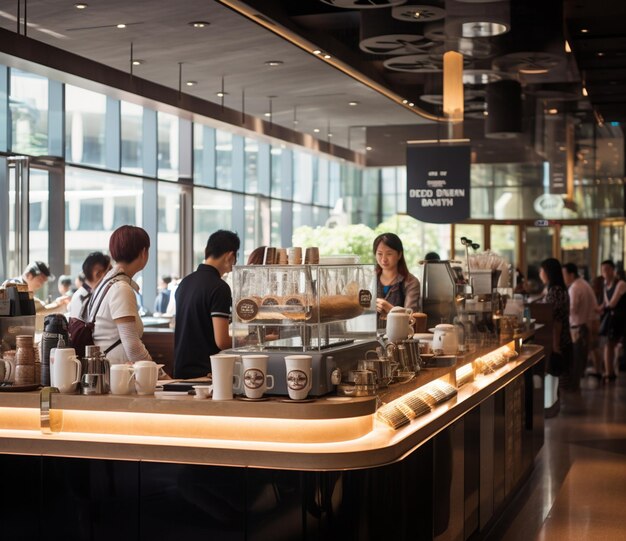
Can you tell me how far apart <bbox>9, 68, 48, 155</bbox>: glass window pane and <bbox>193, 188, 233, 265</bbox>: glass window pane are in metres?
6.43

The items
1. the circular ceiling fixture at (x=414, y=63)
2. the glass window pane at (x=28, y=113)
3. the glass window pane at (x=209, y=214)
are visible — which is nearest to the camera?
the circular ceiling fixture at (x=414, y=63)

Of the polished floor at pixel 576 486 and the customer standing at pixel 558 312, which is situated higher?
the customer standing at pixel 558 312

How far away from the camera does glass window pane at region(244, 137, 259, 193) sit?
18547 mm

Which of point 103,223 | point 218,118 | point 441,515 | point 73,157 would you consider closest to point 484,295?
point 441,515

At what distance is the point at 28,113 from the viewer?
11422 mm

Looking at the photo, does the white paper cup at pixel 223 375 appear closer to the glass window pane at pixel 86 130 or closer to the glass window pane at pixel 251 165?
the glass window pane at pixel 86 130

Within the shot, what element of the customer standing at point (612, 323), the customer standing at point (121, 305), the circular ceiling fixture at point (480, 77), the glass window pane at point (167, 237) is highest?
the circular ceiling fixture at point (480, 77)

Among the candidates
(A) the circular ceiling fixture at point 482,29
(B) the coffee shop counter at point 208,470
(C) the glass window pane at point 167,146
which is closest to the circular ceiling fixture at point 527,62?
(A) the circular ceiling fixture at point 482,29

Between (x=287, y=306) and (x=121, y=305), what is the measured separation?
36.1 inches

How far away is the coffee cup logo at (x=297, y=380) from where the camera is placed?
130 inches

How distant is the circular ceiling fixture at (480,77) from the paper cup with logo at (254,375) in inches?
326

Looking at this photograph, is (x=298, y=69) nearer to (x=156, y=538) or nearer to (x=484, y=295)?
(x=484, y=295)

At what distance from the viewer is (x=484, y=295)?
21.3ft

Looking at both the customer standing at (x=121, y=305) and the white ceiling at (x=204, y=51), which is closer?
the customer standing at (x=121, y=305)
